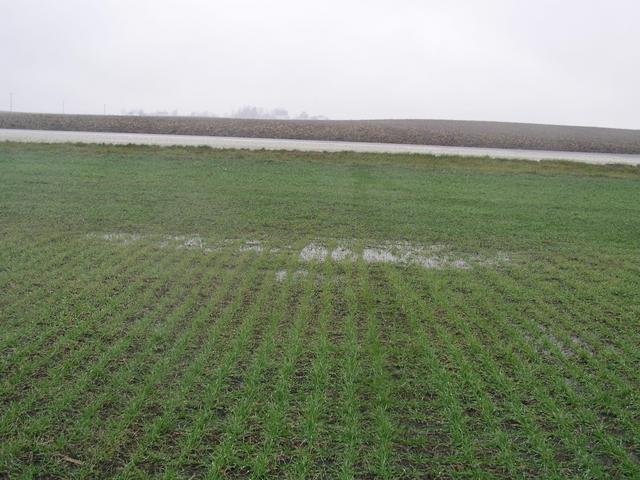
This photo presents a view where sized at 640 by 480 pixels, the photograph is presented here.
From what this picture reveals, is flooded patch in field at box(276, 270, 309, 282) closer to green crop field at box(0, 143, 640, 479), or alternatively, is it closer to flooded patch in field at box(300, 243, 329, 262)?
green crop field at box(0, 143, 640, 479)

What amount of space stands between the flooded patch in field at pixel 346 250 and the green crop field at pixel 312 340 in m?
0.05

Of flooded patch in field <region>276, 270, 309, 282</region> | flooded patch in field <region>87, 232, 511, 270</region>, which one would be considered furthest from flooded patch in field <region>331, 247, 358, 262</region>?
flooded patch in field <region>276, 270, 309, 282</region>

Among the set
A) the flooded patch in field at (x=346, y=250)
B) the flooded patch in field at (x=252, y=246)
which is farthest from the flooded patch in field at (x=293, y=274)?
the flooded patch in field at (x=252, y=246)

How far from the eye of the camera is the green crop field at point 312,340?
9.80 feet

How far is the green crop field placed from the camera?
9.80ft

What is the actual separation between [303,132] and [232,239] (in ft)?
67.9

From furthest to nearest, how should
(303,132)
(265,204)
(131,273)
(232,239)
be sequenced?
1. (303,132)
2. (265,204)
3. (232,239)
4. (131,273)

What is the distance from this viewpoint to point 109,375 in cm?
370

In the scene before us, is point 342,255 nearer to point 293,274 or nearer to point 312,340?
point 293,274

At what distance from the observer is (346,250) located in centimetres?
727

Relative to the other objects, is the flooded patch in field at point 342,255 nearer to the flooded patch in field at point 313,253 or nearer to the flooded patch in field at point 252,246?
the flooded patch in field at point 313,253

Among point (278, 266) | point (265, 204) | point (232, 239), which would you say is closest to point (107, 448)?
point (278, 266)

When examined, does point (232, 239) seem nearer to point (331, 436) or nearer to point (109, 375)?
point (109, 375)

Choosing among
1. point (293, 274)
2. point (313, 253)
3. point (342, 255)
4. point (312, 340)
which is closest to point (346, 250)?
point (342, 255)
